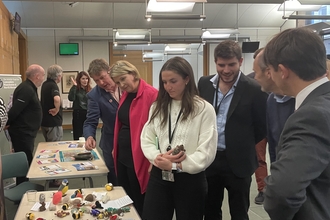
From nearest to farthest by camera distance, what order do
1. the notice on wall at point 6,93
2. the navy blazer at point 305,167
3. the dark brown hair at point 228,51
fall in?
the navy blazer at point 305,167 < the dark brown hair at point 228,51 < the notice on wall at point 6,93

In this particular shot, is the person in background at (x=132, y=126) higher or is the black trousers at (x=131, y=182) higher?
the person in background at (x=132, y=126)

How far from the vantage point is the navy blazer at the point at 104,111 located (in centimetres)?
273

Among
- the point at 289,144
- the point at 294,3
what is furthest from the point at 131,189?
the point at 294,3

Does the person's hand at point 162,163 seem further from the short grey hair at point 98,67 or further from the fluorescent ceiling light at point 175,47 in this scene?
the fluorescent ceiling light at point 175,47

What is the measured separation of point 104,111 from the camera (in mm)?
2740

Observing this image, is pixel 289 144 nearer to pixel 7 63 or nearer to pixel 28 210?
pixel 28 210

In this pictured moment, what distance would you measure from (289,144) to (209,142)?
827 mm

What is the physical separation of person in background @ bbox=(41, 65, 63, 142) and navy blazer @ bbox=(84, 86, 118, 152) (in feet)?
5.74

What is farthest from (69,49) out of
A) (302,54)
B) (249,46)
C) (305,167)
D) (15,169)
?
(305,167)

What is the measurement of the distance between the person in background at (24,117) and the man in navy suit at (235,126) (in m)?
2.56

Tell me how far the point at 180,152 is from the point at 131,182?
0.79 meters

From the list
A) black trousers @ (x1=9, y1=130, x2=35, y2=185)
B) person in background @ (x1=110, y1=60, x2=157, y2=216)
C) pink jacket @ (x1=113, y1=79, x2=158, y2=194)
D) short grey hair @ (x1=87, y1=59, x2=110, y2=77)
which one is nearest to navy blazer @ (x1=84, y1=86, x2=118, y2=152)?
short grey hair @ (x1=87, y1=59, x2=110, y2=77)

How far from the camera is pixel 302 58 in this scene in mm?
993

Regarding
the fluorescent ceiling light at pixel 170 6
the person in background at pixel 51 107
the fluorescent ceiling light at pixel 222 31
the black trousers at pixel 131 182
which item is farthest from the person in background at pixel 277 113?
the fluorescent ceiling light at pixel 222 31
